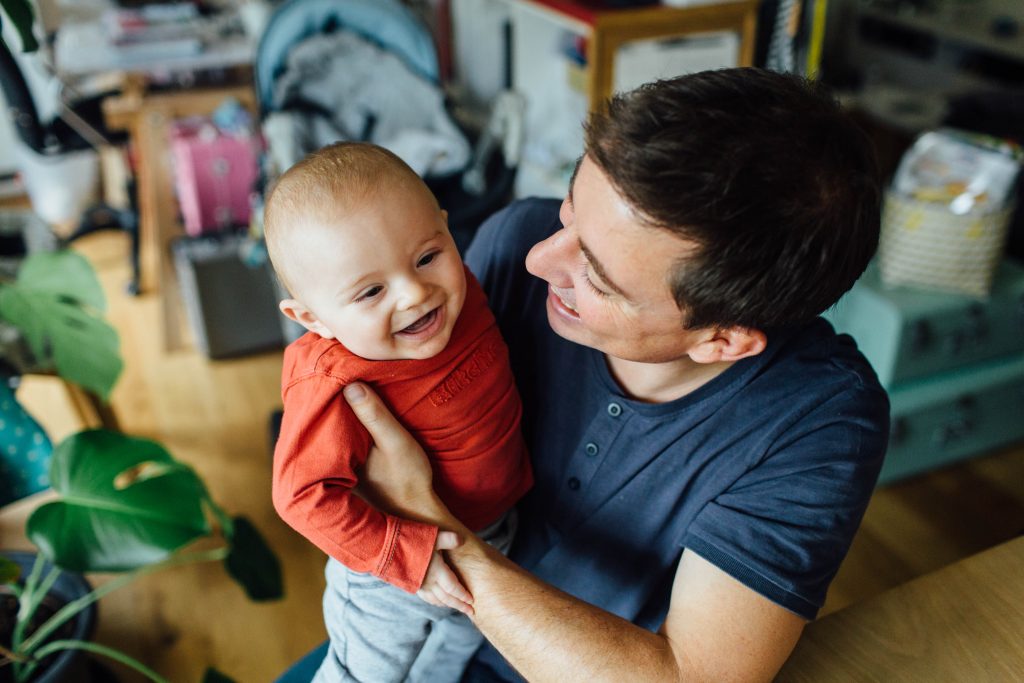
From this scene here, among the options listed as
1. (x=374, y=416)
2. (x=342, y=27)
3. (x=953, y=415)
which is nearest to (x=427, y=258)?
(x=374, y=416)

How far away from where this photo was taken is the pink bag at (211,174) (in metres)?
2.86

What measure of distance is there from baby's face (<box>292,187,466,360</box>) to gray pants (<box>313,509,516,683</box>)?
11.6 inches

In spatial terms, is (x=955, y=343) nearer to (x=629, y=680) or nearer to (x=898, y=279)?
(x=898, y=279)

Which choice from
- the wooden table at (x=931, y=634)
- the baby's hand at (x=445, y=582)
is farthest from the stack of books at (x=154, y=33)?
the wooden table at (x=931, y=634)

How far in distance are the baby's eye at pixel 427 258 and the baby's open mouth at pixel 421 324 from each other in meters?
0.05

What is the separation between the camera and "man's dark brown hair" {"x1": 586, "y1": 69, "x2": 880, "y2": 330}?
75 centimetres

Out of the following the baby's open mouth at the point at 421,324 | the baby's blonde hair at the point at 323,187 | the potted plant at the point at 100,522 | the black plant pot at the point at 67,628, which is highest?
the baby's blonde hair at the point at 323,187

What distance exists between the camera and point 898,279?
2.08m

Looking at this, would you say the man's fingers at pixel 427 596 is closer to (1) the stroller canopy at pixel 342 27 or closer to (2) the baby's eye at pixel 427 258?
(2) the baby's eye at pixel 427 258

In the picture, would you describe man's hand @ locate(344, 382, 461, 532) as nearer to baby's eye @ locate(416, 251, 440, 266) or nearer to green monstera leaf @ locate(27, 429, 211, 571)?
baby's eye @ locate(416, 251, 440, 266)

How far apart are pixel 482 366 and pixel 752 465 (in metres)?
0.32

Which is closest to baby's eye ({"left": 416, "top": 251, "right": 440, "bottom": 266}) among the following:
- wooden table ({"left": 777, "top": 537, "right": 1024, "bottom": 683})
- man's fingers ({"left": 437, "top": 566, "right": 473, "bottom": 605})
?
man's fingers ({"left": 437, "top": 566, "right": 473, "bottom": 605})

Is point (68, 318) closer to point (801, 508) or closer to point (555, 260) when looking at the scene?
point (555, 260)

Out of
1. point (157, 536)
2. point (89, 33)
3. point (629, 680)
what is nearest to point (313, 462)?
point (629, 680)
